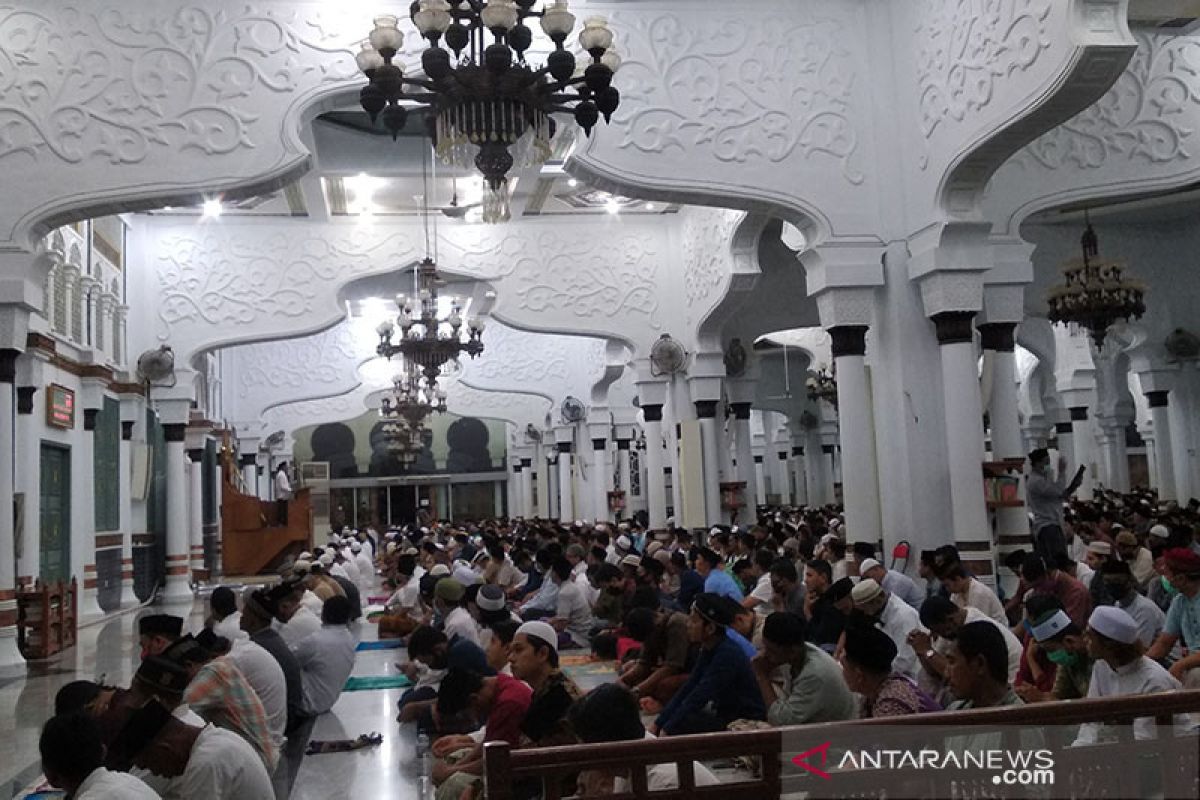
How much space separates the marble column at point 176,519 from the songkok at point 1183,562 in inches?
491

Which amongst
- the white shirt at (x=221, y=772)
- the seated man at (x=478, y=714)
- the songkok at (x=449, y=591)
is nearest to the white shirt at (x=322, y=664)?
→ the songkok at (x=449, y=591)

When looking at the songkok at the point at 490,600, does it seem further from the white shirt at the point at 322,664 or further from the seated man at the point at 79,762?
the seated man at the point at 79,762

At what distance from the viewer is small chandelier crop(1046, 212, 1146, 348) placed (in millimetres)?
12203

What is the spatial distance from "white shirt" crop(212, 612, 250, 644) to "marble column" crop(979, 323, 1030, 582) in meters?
5.14

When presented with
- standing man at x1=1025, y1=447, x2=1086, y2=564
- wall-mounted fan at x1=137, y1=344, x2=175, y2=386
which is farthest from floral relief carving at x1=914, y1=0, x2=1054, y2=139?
wall-mounted fan at x1=137, y1=344, x2=175, y2=386

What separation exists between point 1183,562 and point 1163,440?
38.8 ft

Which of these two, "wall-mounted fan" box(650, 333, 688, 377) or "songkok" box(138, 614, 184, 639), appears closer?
"songkok" box(138, 614, 184, 639)

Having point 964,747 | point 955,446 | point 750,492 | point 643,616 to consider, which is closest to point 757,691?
point 643,616

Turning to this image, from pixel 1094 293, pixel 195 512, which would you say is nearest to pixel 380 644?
pixel 1094 293

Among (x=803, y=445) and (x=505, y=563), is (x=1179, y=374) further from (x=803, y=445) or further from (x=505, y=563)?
(x=803, y=445)

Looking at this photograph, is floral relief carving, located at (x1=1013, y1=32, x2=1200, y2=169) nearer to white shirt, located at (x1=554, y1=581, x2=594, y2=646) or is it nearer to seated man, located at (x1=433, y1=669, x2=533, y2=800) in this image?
white shirt, located at (x1=554, y1=581, x2=594, y2=646)

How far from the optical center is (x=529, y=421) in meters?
27.3

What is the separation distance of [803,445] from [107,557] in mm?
17312

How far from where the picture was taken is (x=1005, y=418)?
839cm
